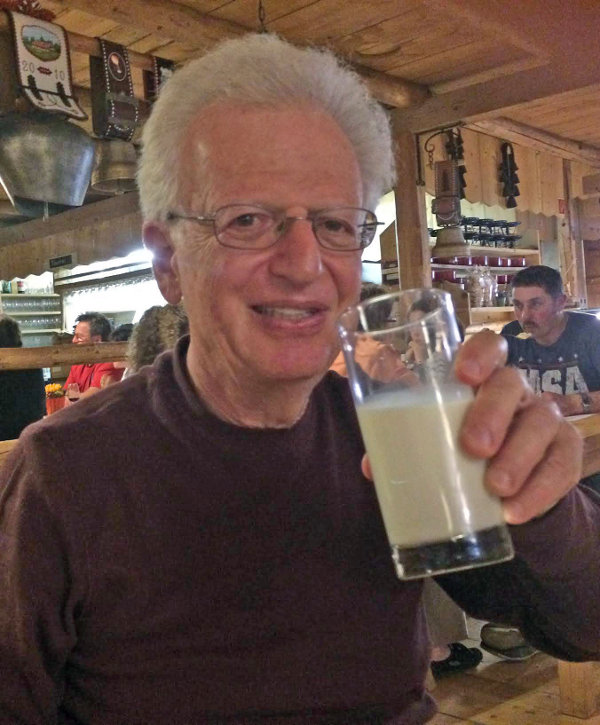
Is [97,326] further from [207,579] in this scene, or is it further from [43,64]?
[207,579]

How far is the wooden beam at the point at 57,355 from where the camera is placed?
102 inches

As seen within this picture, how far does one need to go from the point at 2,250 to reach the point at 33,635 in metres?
8.47

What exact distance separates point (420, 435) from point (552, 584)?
1.18ft

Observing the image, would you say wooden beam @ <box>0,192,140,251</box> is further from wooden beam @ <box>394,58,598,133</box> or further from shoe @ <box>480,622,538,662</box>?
shoe @ <box>480,622,538,662</box>

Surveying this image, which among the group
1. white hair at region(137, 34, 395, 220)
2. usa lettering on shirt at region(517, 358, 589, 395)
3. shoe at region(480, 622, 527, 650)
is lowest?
shoe at region(480, 622, 527, 650)

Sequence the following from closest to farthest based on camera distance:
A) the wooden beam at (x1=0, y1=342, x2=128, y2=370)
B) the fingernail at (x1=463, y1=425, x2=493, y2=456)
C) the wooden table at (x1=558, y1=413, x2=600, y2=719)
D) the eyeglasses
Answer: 1. the fingernail at (x1=463, y1=425, x2=493, y2=456)
2. the eyeglasses
3. the wooden table at (x1=558, y1=413, x2=600, y2=719)
4. the wooden beam at (x1=0, y1=342, x2=128, y2=370)

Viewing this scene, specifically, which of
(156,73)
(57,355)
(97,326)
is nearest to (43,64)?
(156,73)

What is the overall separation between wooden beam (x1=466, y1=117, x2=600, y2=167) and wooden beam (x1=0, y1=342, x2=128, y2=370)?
3577mm

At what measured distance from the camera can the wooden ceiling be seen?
3.17m

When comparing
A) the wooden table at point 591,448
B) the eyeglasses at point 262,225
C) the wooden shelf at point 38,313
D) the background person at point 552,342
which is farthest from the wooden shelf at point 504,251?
the wooden shelf at point 38,313

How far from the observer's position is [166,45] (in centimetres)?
377

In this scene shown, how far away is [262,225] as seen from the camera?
39.1 inches

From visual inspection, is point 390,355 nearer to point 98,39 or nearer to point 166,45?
point 98,39

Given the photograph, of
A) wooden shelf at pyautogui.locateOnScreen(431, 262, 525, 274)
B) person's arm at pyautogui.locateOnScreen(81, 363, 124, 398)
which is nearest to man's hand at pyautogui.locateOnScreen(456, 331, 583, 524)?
person's arm at pyautogui.locateOnScreen(81, 363, 124, 398)
